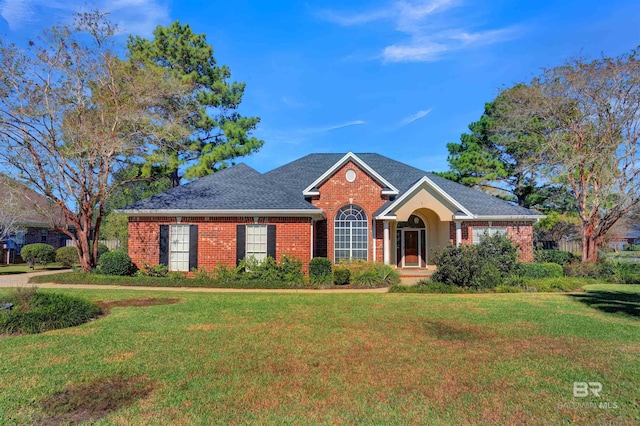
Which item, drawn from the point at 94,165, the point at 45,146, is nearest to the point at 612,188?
the point at 94,165

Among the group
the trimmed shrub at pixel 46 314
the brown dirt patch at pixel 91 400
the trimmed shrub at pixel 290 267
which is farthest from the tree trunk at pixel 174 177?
the brown dirt patch at pixel 91 400

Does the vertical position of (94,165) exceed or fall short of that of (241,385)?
it exceeds it

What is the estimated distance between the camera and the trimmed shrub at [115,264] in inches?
629

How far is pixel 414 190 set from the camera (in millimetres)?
18188

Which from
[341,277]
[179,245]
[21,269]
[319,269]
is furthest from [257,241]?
[21,269]

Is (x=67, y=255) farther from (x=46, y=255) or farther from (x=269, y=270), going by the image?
(x=269, y=270)

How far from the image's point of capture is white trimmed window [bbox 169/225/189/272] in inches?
650

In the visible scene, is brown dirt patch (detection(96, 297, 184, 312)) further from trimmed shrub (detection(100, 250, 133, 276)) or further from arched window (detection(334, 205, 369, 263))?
arched window (detection(334, 205, 369, 263))

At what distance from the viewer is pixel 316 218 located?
17.6 m

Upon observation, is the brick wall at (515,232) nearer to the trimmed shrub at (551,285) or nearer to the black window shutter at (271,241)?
the trimmed shrub at (551,285)

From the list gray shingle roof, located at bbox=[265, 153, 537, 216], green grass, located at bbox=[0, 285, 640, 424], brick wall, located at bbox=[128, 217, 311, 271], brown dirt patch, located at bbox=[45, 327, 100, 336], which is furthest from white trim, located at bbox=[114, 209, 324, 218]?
brown dirt patch, located at bbox=[45, 327, 100, 336]

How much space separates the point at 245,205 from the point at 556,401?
13565mm

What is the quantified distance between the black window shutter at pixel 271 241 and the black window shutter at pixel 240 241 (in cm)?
104

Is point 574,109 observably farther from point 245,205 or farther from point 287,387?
point 287,387
